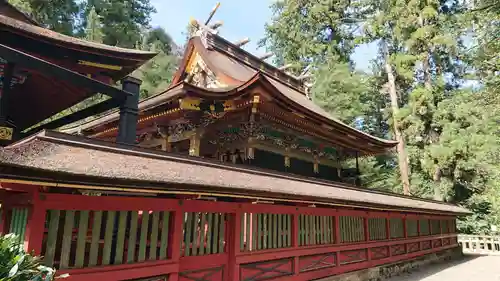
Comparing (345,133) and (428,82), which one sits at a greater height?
(428,82)

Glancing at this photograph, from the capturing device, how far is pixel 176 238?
5148 millimetres

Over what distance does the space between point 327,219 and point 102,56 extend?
6.52 meters

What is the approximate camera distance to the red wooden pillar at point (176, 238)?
16.6 feet

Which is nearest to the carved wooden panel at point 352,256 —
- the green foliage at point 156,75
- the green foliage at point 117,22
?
the green foliage at point 156,75

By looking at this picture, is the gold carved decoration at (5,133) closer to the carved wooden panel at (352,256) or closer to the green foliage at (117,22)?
the carved wooden panel at (352,256)

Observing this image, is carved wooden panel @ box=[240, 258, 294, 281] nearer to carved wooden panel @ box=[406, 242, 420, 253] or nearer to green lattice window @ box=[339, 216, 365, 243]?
green lattice window @ box=[339, 216, 365, 243]

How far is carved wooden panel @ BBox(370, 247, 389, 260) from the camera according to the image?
10279mm

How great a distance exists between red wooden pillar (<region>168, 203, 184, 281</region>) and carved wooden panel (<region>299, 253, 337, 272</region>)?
3314 mm

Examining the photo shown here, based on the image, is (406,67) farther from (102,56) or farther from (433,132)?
(102,56)

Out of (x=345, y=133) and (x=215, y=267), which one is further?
(x=345, y=133)

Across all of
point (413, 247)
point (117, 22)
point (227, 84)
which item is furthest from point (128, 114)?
point (117, 22)

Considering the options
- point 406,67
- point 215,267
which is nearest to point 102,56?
point 215,267

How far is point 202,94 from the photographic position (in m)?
8.10

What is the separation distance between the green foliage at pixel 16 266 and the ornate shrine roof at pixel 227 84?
17.8 feet
